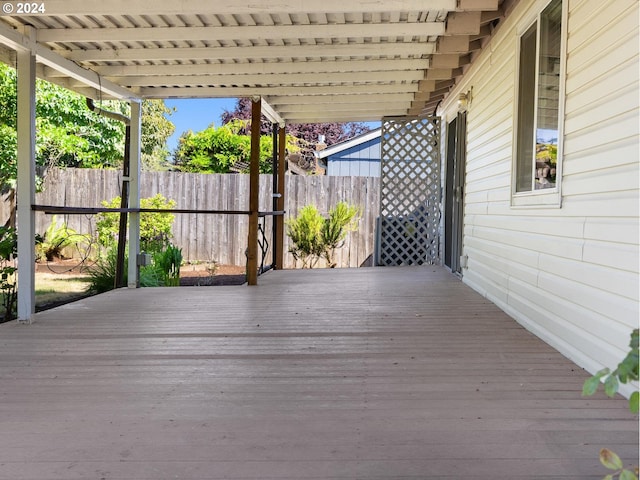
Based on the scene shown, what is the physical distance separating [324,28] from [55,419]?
340cm

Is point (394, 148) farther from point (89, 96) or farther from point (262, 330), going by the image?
point (262, 330)

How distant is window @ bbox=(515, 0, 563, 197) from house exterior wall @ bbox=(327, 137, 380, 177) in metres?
11.2

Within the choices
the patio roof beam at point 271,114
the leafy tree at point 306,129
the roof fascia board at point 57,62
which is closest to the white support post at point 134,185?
the roof fascia board at point 57,62

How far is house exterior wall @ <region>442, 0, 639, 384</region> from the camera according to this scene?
2.50 m

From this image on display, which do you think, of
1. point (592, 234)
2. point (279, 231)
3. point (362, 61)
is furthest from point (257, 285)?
point (592, 234)

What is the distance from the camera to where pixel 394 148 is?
842 cm

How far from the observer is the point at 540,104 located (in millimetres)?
3768

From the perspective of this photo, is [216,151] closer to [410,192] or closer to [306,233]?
[306,233]

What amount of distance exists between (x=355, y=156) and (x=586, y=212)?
1278 cm

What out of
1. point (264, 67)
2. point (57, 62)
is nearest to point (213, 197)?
point (264, 67)

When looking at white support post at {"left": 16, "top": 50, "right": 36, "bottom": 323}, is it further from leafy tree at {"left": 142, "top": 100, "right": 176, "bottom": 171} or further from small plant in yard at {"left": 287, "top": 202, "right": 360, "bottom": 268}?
leafy tree at {"left": 142, "top": 100, "right": 176, "bottom": 171}

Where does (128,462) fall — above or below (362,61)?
below

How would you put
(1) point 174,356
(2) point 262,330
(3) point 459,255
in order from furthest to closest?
(3) point 459,255
(2) point 262,330
(1) point 174,356

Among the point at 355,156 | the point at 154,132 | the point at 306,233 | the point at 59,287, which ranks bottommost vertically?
the point at 59,287
